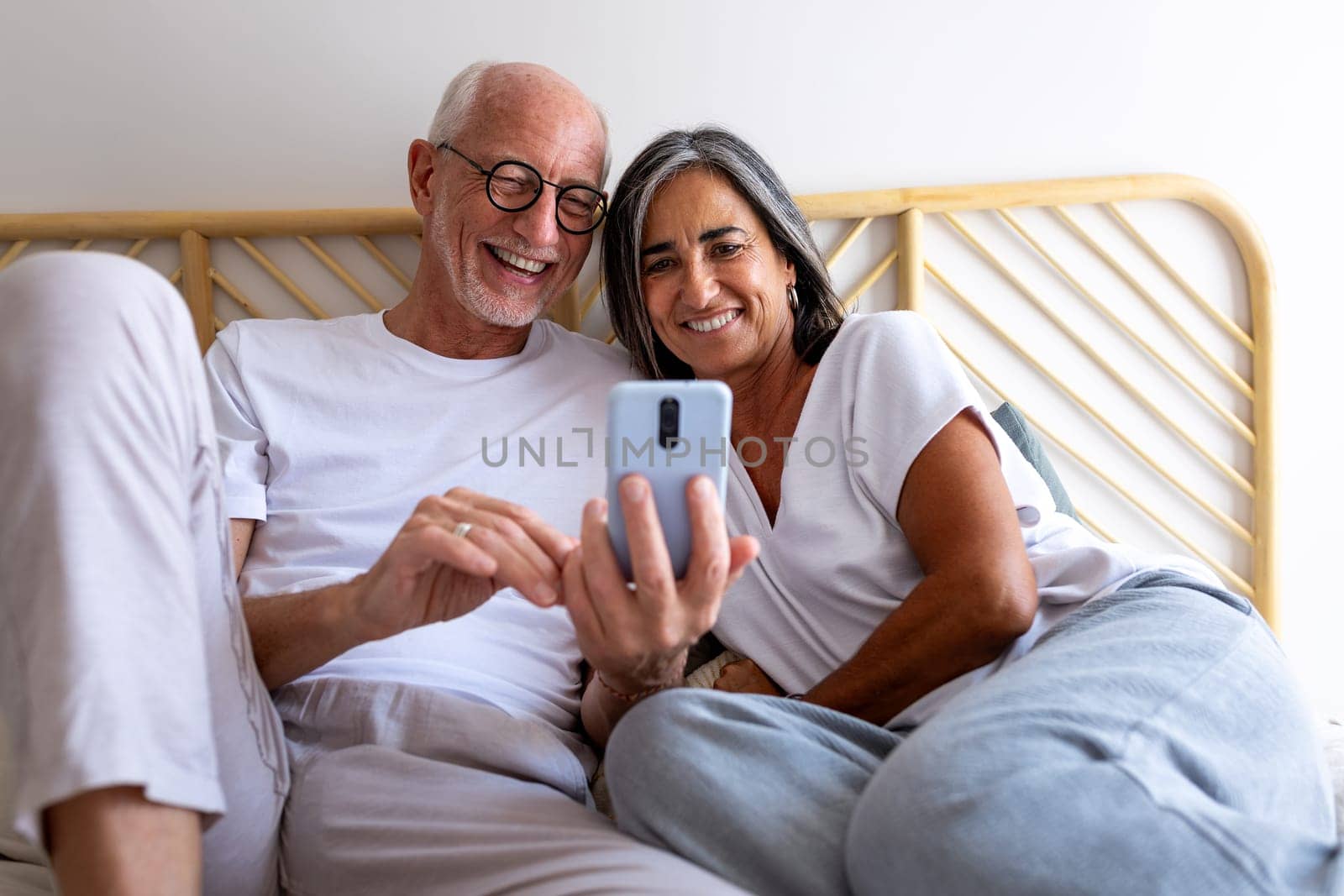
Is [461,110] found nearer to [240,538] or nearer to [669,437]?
[240,538]

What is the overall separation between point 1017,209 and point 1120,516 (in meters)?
0.53

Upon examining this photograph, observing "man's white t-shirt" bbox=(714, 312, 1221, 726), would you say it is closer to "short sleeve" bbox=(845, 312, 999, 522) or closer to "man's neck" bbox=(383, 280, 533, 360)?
"short sleeve" bbox=(845, 312, 999, 522)

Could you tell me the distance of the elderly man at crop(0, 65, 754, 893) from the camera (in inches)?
26.0

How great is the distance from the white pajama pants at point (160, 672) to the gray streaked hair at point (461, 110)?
2.24 feet

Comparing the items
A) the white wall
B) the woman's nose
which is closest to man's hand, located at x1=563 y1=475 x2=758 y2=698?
the woman's nose

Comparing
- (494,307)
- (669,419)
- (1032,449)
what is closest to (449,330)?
(494,307)

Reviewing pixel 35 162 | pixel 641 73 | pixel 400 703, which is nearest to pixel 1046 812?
pixel 400 703

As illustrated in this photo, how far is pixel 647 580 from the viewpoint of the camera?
0.77m

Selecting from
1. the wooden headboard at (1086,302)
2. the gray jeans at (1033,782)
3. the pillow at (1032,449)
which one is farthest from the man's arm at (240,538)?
the pillow at (1032,449)

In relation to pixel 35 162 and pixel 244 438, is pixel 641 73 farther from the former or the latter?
pixel 35 162

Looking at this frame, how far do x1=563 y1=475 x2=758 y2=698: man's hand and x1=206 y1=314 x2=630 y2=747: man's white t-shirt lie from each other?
1.05 feet

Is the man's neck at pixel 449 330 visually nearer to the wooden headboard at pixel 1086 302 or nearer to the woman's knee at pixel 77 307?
the wooden headboard at pixel 1086 302

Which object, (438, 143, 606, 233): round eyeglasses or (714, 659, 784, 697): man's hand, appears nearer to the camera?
(714, 659, 784, 697): man's hand

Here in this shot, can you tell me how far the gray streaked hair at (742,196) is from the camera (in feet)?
4.26
